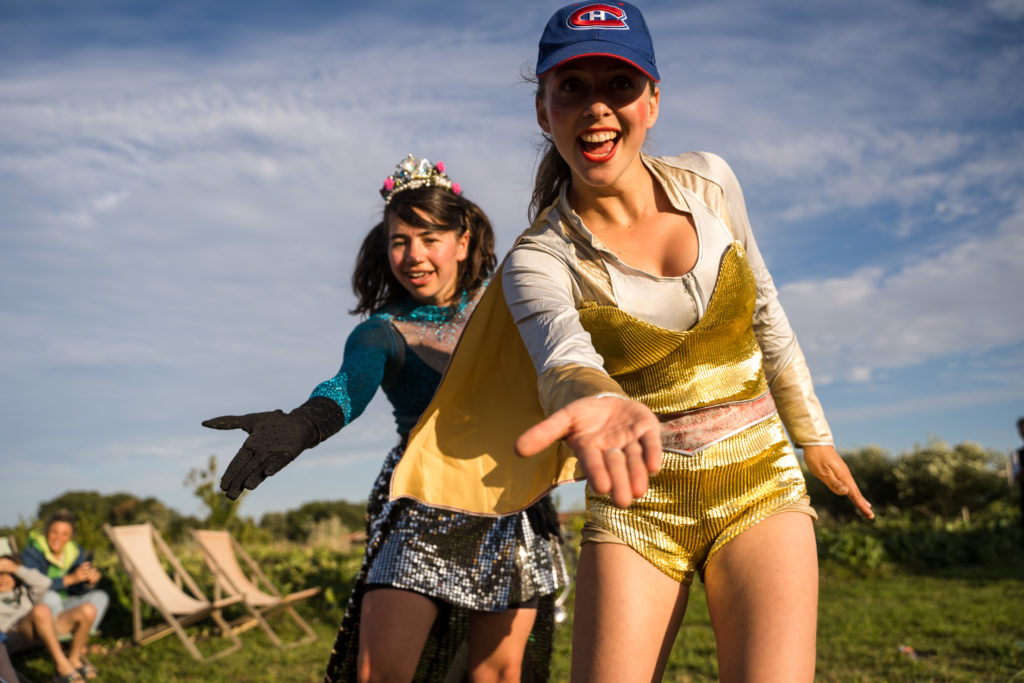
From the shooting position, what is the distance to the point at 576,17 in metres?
1.98

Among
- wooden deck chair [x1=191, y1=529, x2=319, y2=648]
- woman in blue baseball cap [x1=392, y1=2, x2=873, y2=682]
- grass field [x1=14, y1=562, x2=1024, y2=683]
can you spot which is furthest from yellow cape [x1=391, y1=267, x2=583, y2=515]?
wooden deck chair [x1=191, y1=529, x2=319, y2=648]

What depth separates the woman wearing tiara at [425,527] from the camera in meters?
2.77

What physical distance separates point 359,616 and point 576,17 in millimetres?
2119

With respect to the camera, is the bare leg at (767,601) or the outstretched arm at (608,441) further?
the bare leg at (767,601)

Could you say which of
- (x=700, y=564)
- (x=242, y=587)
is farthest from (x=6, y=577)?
(x=700, y=564)

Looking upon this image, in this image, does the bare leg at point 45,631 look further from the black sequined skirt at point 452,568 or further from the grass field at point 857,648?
the black sequined skirt at point 452,568

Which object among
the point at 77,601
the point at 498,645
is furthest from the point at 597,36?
the point at 77,601

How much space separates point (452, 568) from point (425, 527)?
Answer: 0.16m

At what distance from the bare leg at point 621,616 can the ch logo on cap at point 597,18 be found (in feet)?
3.86

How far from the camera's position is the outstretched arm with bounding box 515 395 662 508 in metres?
1.34

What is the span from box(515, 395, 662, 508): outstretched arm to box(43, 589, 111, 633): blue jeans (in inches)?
272

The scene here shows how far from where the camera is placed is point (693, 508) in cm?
202

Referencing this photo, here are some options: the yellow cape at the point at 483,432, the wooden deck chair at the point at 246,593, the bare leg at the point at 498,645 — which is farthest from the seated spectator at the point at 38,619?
the yellow cape at the point at 483,432

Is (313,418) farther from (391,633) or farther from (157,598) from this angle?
(157,598)
